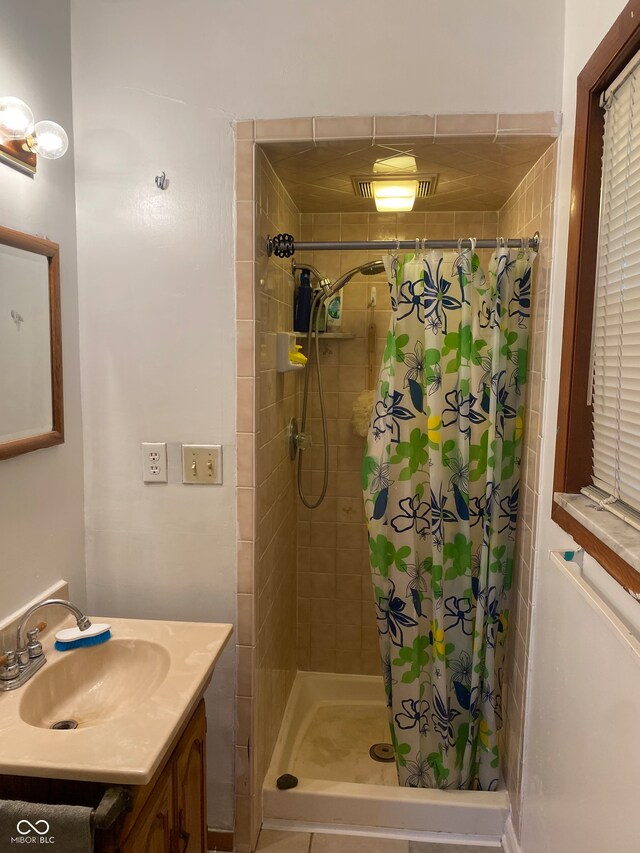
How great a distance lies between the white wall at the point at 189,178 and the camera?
178 cm

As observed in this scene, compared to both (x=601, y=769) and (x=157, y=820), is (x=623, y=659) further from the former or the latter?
(x=157, y=820)

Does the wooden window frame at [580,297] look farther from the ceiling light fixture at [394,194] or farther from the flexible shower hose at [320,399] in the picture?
the flexible shower hose at [320,399]

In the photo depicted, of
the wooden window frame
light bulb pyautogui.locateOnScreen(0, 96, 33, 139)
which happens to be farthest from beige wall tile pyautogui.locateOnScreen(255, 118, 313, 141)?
the wooden window frame

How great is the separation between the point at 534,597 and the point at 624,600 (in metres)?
0.73

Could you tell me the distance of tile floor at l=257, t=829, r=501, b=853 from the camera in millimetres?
2044

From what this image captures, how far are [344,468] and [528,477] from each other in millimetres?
1121

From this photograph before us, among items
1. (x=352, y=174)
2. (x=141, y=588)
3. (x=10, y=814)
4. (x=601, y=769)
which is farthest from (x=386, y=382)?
(x=10, y=814)

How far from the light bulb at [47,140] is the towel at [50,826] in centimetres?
147

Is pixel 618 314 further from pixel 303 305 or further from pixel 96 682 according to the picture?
pixel 96 682

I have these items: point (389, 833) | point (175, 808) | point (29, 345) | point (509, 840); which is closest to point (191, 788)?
point (175, 808)

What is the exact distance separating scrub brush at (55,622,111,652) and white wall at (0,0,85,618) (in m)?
0.15

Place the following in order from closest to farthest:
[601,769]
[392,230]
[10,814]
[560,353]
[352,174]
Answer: [10,814] < [601,769] < [560,353] < [352,174] < [392,230]

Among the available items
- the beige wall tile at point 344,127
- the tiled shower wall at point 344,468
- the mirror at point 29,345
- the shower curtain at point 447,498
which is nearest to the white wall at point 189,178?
the beige wall tile at point 344,127

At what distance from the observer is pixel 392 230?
2836mm
